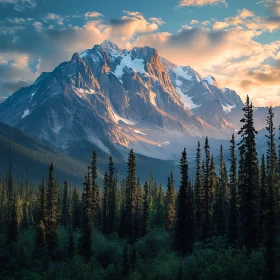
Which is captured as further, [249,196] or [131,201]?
[131,201]

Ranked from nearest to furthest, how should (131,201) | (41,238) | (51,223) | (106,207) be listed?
1. (41,238)
2. (51,223)
3. (131,201)
4. (106,207)

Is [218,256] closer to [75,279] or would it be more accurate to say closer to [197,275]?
[197,275]

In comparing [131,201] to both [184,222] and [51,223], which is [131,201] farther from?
[184,222]

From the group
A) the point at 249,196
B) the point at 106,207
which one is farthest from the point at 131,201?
the point at 249,196

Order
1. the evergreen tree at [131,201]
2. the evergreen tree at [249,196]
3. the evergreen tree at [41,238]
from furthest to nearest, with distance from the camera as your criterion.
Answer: the evergreen tree at [131,201] < the evergreen tree at [41,238] < the evergreen tree at [249,196]

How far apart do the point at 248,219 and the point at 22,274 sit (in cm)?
2983

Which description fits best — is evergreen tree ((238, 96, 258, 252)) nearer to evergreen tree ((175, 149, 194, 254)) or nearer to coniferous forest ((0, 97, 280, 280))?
coniferous forest ((0, 97, 280, 280))

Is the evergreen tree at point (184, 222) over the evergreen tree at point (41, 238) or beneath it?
over

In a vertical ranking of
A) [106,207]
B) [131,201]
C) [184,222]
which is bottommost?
[106,207]

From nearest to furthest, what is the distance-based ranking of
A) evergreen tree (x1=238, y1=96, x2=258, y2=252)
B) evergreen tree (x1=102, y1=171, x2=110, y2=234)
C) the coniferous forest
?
the coniferous forest < evergreen tree (x1=238, y1=96, x2=258, y2=252) < evergreen tree (x1=102, y1=171, x2=110, y2=234)

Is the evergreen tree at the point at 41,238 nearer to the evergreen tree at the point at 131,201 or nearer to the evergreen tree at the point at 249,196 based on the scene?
the evergreen tree at the point at 131,201

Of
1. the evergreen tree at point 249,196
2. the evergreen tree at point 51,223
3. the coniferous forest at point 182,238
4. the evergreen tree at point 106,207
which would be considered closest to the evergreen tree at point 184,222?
the coniferous forest at point 182,238

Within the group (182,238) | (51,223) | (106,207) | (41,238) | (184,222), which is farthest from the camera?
(106,207)

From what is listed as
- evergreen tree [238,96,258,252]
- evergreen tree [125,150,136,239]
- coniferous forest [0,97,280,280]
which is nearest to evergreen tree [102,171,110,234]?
coniferous forest [0,97,280,280]
